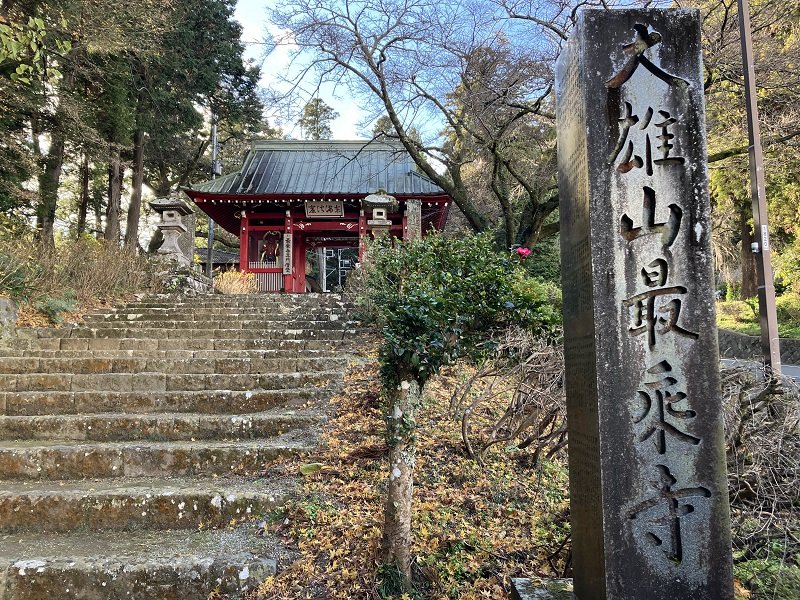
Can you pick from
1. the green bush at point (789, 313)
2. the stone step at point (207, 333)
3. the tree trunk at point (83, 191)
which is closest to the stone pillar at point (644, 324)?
the stone step at point (207, 333)

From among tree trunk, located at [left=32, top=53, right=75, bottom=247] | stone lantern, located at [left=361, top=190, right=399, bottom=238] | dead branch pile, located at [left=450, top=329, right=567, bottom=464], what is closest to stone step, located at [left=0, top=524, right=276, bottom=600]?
dead branch pile, located at [left=450, top=329, right=567, bottom=464]

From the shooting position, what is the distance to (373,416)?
392cm

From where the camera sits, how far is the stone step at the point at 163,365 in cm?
495

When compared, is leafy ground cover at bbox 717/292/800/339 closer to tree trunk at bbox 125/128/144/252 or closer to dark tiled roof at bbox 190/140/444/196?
dark tiled roof at bbox 190/140/444/196

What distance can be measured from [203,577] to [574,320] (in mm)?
2197

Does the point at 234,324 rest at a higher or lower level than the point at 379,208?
lower

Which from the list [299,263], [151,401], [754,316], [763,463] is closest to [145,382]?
[151,401]

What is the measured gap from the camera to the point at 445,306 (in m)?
2.90

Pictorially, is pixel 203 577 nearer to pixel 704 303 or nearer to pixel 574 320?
pixel 574 320

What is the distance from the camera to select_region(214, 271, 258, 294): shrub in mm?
11922

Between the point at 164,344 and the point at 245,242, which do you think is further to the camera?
the point at 245,242

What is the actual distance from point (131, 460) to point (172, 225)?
8.54 meters

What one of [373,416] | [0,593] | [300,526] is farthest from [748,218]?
[0,593]

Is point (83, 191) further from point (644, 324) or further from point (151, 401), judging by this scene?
point (644, 324)
